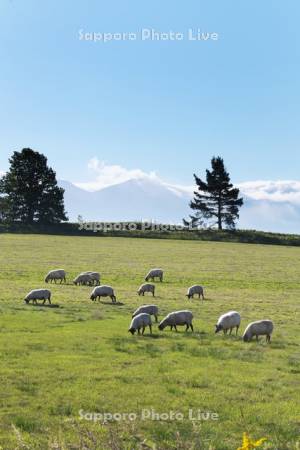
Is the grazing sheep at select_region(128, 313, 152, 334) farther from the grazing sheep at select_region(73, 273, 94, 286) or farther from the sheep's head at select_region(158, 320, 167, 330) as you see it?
the grazing sheep at select_region(73, 273, 94, 286)

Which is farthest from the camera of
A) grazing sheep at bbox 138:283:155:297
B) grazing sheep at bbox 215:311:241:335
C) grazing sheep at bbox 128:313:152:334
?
grazing sheep at bbox 138:283:155:297

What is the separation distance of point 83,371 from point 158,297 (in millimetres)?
19744

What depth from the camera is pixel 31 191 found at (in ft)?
375

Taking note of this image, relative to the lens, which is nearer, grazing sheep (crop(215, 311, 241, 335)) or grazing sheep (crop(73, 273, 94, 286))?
grazing sheep (crop(215, 311, 241, 335))

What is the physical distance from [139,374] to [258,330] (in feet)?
27.0

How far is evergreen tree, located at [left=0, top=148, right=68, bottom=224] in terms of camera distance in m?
114

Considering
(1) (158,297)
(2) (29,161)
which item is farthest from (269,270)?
(2) (29,161)

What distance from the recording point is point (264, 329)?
22.8 meters

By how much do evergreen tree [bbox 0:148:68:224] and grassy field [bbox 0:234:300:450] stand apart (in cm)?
7656

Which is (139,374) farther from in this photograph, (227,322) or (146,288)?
(146,288)

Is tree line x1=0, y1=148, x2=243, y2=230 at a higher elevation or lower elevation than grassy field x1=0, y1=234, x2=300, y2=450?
higher

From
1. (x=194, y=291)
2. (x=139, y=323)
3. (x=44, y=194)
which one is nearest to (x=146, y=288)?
(x=194, y=291)

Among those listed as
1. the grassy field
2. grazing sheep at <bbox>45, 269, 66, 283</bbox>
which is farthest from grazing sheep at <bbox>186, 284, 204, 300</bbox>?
grazing sheep at <bbox>45, 269, 66, 283</bbox>

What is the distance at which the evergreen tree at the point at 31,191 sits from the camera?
113562 mm
